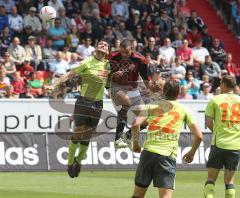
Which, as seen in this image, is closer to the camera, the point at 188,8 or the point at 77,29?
the point at 77,29

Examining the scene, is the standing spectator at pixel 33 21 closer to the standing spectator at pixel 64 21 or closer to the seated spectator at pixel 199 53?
the standing spectator at pixel 64 21

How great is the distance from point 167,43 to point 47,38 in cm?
424

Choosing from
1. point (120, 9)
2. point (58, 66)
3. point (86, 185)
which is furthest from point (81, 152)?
point (120, 9)

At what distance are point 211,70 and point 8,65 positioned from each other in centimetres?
758

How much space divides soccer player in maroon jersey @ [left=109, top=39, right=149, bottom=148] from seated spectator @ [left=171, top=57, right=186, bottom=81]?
1080 centimetres

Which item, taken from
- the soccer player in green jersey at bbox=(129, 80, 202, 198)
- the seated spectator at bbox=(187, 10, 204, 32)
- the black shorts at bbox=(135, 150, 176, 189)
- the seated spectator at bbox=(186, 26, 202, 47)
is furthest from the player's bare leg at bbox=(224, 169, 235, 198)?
the seated spectator at bbox=(187, 10, 204, 32)

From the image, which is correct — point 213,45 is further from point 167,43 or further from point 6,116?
point 6,116

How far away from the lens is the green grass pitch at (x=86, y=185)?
16.0m

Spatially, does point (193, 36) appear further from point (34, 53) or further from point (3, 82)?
point (3, 82)

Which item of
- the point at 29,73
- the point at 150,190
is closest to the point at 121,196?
the point at 150,190

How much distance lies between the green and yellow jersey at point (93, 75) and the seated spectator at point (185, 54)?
1258cm

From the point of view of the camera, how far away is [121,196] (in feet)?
51.6

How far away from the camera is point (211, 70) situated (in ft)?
94.9

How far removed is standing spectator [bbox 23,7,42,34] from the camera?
Answer: 2709 cm
